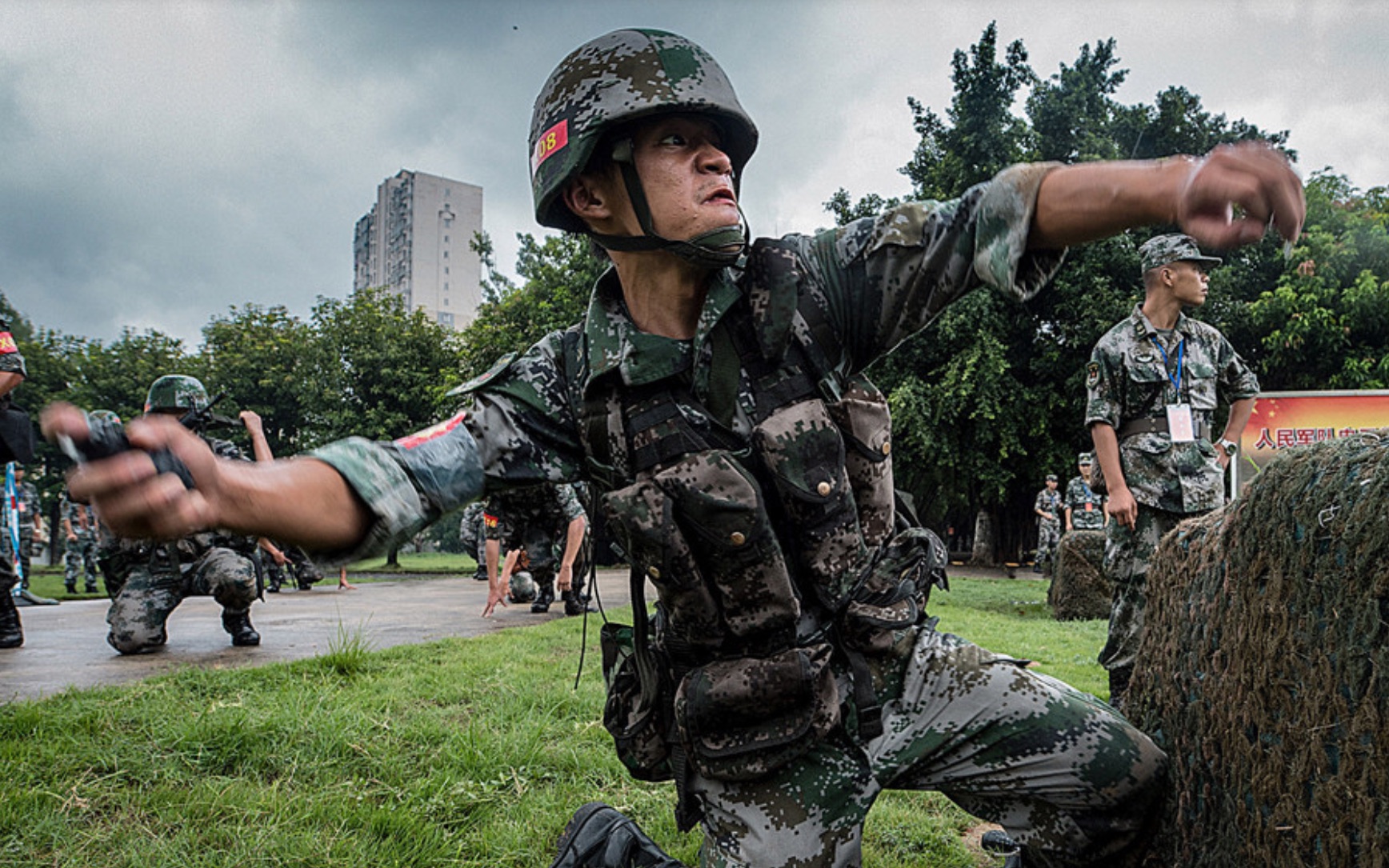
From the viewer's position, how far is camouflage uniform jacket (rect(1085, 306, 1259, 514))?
4445 mm

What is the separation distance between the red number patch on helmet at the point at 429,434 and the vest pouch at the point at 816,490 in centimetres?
68

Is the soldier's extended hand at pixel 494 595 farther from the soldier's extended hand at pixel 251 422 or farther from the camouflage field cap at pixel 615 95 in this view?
the camouflage field cap at pixel 615 95

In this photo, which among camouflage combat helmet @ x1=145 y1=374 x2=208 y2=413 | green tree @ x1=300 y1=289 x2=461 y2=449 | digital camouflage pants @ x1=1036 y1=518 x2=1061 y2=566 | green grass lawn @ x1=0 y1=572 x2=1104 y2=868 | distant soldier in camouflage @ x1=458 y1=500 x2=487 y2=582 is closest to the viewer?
green grass lawn @ x1=0 y1=572 x2=1104 y2=868

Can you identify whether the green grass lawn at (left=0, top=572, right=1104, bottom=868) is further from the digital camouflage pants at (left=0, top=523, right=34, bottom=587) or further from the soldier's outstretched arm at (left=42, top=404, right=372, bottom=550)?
the digital camouflage pants at (left=0, top=523, right=34, bottom=587)

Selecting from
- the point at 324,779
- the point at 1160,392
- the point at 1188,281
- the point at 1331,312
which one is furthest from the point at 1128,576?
the point at 1331,312

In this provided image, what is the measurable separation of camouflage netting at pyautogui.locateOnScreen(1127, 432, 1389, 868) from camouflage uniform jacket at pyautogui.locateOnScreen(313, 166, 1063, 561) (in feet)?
2.38

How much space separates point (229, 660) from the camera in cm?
572

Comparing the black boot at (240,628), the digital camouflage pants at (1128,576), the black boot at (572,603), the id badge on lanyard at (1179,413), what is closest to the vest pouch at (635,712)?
the digital camouflage pants at (1128,576)

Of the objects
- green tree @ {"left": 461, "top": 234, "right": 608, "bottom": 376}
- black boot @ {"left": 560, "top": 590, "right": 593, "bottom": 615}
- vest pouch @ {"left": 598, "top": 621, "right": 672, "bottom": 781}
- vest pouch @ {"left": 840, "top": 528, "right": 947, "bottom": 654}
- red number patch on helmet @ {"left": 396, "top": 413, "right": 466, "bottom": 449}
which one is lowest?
black boot @ {"left": 560, "top": 590, "right": 593, "bottom": 615}

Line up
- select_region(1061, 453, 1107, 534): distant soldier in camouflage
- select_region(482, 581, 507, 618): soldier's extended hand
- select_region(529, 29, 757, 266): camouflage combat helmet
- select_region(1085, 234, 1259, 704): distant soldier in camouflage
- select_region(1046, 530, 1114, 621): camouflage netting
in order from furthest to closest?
select_region(1061, 453, 1107, 534): distant soldier in camouflage
select_region(482, 581, 507, 618): soldier's extended hand
select_region(1046, 530, 1114, 621): camouflage netting
select_region(1085, 234, 1259, 704): distant soldier in camouflage
select_region(529, 29, 757, 266): camouflage combat helmet

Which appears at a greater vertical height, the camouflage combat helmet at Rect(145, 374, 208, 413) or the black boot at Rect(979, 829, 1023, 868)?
the camouflage combat helmet at Rect(145, 374, 208, 413)

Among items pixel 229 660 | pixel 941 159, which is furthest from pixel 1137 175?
pixel 941 159

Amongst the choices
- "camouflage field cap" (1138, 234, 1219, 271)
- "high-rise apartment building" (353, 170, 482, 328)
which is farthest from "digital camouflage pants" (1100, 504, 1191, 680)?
"high-rise apartment building" (353, 170, 482, 328)

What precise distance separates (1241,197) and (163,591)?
7183mm
